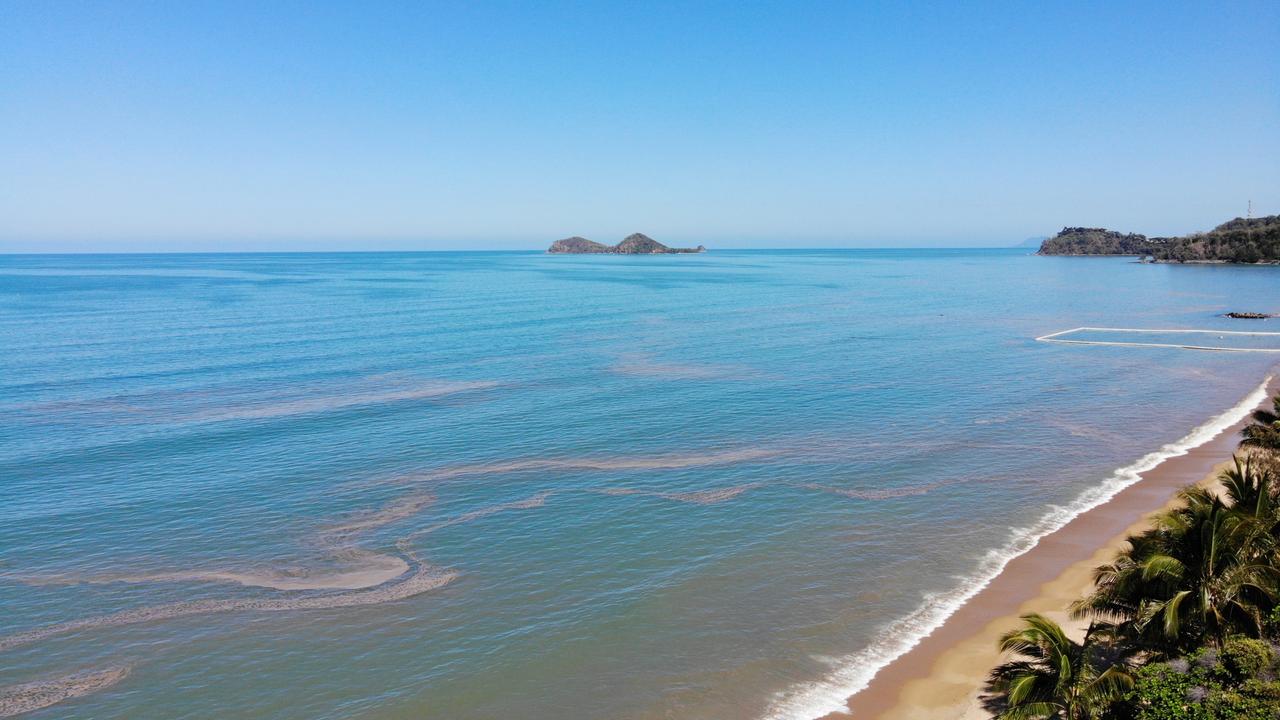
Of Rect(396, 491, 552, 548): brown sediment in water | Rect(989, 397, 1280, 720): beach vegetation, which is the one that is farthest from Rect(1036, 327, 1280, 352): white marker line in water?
Rect(396, 491, 552, 548): brown sediment in water

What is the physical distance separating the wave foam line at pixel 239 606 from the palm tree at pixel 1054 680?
16.5m

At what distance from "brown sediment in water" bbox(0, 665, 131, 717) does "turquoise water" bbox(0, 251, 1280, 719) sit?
13cm

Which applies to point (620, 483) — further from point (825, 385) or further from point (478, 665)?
point (825, 385)

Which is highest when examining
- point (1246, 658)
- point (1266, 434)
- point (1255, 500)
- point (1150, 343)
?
point (1255, 500)

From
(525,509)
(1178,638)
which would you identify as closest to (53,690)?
(525,509)

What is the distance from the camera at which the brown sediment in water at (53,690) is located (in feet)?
58.4

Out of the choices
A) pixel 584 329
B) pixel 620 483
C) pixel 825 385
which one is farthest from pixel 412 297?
pixel 620 483

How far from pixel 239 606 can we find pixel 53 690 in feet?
15.8

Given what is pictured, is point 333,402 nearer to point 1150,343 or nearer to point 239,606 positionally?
point 239,606

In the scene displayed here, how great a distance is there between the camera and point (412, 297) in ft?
429

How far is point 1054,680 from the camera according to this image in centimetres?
1582

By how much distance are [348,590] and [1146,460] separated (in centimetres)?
3677

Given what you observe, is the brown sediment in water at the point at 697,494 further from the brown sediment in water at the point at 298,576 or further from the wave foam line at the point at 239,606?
the brown sediment in water at the point at 298,576

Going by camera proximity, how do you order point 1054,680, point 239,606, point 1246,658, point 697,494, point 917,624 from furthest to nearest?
point 697,494, point 239,606, point 917,624, point 1054,680, point 1246,658
